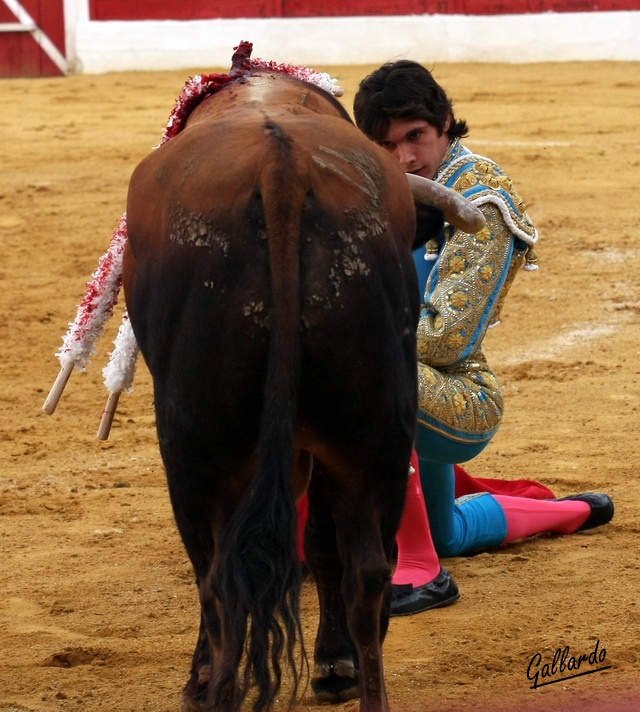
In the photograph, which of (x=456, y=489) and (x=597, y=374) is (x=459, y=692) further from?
(x=597, y=374)

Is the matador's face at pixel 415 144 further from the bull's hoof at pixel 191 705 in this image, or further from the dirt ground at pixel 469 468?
the bull's hoof at pixel 191 705

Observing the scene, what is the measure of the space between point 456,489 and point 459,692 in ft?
3.61

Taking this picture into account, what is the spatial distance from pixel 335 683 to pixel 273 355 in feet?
2.92


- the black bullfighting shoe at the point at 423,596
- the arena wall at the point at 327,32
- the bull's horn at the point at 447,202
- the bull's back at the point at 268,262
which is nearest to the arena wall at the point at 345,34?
the arena wall at the point at 327,32

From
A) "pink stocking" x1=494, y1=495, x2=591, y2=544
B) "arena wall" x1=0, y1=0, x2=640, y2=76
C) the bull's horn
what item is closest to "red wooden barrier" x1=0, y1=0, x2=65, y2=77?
"arena wall" x1=0, y1=0, x2=640, y2=76

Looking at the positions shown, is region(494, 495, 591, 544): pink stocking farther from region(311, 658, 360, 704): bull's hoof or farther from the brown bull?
the brown bull

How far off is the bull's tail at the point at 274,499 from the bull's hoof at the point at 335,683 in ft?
1.55

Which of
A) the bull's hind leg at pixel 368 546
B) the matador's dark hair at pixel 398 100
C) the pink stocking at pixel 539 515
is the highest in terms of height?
the matador's dark hair at pixel 398 100

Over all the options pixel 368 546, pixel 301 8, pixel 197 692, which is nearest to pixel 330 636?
pixel 197 692

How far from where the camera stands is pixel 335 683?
2.62m

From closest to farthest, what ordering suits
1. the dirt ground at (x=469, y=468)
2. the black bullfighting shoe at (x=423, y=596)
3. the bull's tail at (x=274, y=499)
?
the bull's tail at (x=274, y=499)
the dirt ground at (x=469, y=468)
the black bullfighting shoe at (x=423, y=596)

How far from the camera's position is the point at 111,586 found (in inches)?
130

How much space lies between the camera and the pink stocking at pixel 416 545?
314 centimetres

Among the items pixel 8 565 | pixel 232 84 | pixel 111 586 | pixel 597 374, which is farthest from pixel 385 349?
pixel 597 374
